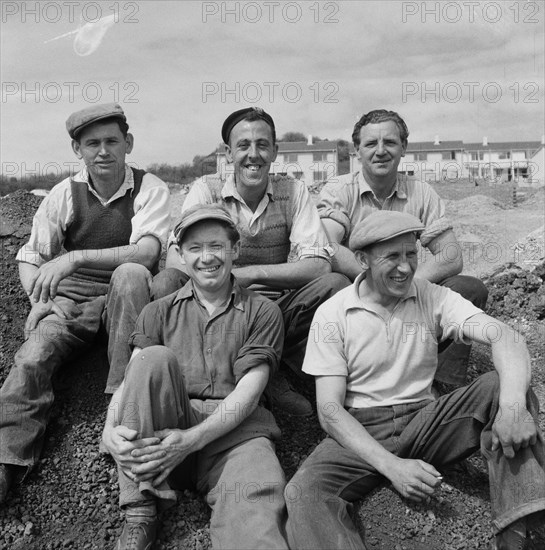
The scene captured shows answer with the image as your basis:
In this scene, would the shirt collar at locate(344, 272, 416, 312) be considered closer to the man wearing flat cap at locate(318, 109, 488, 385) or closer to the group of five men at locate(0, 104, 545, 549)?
the group of five men at locate(0, 104, 545, 549)

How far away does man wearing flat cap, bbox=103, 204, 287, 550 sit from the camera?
2.84 meters

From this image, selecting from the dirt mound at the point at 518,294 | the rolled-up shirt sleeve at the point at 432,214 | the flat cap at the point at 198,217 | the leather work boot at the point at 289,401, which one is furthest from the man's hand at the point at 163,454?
the dirt mound at the point at 518,294

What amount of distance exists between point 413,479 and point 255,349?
921 millimetres

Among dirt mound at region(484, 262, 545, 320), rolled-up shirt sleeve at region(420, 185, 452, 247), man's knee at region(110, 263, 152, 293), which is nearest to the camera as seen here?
man's knee at region(110, 263, 152, 293)

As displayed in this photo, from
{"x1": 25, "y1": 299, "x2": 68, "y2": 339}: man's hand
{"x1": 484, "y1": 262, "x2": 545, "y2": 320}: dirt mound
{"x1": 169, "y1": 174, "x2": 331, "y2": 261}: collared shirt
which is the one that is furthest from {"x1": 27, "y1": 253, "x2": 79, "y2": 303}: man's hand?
{"x1": 484, "y1": 262, "x2": 545, "y2": 320}: dirt mound

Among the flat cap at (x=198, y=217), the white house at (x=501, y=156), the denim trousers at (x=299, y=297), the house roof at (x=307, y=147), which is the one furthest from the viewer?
the white house at (x=501, y=156)

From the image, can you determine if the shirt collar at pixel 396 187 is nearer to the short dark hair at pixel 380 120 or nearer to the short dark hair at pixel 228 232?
the short dark hair at pixel 380 120

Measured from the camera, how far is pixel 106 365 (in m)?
4.19

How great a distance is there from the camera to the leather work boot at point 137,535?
287 centimetres

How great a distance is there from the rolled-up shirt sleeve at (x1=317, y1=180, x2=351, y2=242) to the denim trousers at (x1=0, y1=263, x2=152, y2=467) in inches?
54.5

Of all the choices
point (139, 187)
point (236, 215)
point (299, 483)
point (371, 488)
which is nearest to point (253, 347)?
point (299, 483)

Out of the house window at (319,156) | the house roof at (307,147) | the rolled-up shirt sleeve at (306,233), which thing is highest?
the house roof at (307,147)


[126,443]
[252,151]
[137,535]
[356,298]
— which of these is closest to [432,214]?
[252,151]

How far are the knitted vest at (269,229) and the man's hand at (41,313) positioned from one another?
1.10 meters
